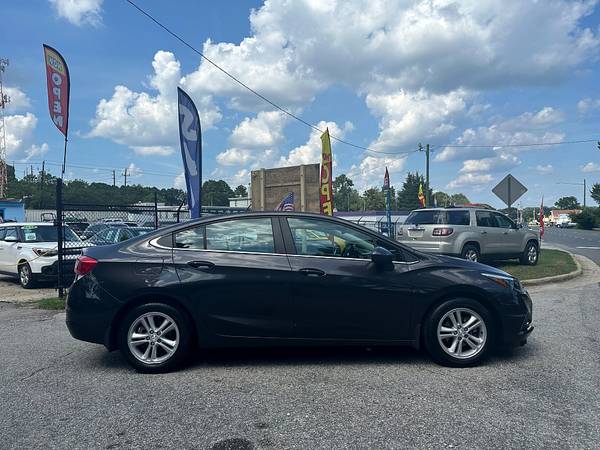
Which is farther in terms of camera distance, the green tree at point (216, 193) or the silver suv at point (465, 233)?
the green tree at point (216, 193)

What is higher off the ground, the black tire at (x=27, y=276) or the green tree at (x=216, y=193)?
the green tree at (x=216, y=193)

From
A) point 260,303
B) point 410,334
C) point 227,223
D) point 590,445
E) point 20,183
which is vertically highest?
point 20,183

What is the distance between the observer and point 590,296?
9.16 meters

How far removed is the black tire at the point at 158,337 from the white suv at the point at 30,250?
21.4ft

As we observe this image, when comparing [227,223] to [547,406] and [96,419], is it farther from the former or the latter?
[547,406]

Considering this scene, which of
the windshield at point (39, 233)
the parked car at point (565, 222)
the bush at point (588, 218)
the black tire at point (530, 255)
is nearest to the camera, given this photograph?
the windshield at point (39, 233)

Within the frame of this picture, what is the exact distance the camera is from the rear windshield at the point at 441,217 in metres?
12.6

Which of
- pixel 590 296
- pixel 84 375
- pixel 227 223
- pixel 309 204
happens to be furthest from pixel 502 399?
pixel 309 204

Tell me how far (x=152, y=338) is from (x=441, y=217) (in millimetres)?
9439

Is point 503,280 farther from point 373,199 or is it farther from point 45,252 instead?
point 373,199

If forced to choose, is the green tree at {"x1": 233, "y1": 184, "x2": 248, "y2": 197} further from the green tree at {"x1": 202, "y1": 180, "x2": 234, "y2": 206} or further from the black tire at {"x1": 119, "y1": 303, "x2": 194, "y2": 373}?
the black tire at {"x1": 119, "y1": 303, "x2": 194, "y2": 373}

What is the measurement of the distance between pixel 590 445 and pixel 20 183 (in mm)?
106154

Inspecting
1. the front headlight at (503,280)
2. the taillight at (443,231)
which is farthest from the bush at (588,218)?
the front headlight at (503,280)

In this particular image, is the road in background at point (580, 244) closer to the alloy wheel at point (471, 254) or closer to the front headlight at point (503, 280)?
the alloy wheel at point (471, 254)
